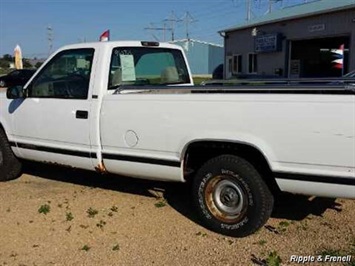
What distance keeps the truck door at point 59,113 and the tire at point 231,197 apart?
1483mm

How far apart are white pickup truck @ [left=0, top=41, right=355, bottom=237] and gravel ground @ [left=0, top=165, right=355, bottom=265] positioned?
342 millimetres

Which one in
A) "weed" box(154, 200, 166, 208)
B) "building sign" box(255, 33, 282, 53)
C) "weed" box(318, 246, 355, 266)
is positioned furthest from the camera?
"building sign" box(255, 33, 282, 53)

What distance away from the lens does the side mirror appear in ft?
20.5

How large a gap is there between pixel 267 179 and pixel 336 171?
2.46 feet

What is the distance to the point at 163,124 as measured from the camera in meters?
4.81

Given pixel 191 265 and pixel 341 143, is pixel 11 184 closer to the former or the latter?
pixel 191 265

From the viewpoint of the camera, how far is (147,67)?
20.7ft

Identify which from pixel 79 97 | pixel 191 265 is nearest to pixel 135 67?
pixel 79 97

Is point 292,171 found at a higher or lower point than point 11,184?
higher

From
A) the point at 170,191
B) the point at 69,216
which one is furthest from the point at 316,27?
the point at 69,216

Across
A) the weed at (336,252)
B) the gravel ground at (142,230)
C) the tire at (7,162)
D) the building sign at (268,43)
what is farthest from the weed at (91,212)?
the building sign at (268,43)

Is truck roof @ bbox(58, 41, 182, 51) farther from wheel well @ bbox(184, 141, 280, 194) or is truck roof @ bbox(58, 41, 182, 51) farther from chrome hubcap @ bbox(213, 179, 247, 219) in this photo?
chrome hubcap @ bbox(213, 179, 247, 219)

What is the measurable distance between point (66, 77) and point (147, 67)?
103cm

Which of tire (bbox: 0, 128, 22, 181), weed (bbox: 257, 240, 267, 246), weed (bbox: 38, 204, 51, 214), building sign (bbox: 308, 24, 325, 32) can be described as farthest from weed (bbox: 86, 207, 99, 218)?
building sign (bbox: 308, 24, 325, 32)
